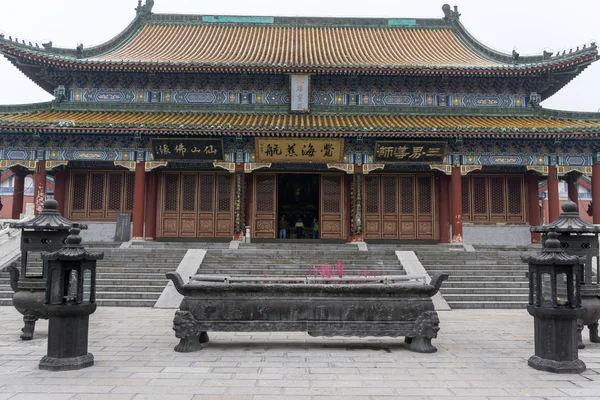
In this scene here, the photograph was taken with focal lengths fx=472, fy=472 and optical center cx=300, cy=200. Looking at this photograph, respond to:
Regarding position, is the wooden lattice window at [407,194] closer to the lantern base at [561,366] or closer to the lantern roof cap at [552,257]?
the lantern roof cap at [552,257]

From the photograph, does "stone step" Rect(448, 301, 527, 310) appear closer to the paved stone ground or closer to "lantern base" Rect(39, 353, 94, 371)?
the paved stone ground

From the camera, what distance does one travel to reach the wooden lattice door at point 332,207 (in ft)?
54.9

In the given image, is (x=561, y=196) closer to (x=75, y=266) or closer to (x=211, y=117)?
(x=211, y=117)

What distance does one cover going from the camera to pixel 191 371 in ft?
16.8

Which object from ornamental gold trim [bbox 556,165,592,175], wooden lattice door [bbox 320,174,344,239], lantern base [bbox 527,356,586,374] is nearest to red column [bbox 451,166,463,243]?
ornamental gold trim [bbox 556,165,592,175]

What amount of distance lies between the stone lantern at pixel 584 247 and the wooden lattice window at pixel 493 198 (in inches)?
391

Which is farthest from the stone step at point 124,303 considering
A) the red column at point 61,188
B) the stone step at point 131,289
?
the red column at point 61,188

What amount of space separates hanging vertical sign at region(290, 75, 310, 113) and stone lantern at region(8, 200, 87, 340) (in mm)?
10602

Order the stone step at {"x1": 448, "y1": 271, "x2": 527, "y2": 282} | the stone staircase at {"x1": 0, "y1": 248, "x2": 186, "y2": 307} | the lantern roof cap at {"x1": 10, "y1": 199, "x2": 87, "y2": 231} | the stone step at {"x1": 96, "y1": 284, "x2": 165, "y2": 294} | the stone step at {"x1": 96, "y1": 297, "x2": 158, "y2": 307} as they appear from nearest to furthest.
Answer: the lantern roof cap at {"x1": 10, "y1": 199, "x2": 87, "y2": 231}
the stone step at {"x1": 96, "y1": 297, "x2": 158, "y2": 307}
the stone staircase at {"x1": 0, "y1": 248, "x2": 186, "y2": 307}
the stone step at {"x1": 96, "y1": 284, "x2": 165, "y2": 294}
the stone step at {"x1": 448, "y1": 271, "x2": 527, "y2": 282}

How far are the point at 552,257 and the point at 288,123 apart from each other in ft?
35.9

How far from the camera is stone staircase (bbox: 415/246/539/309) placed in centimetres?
1056

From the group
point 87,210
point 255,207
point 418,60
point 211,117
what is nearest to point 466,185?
point 418,60

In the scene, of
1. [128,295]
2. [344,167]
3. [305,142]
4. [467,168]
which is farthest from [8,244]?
[467,168]

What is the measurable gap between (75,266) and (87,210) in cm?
1197
